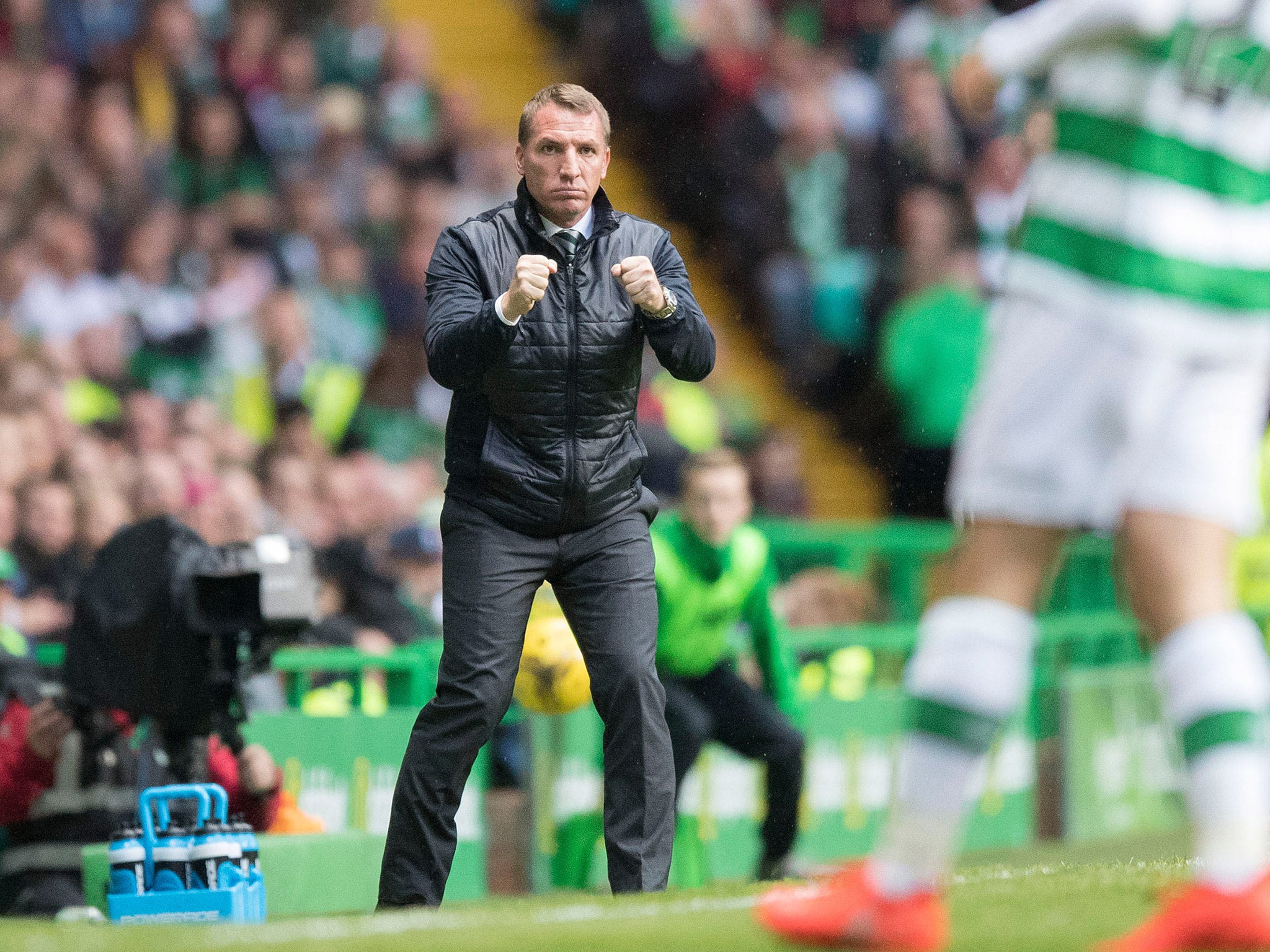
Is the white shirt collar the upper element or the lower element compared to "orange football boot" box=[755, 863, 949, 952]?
upper

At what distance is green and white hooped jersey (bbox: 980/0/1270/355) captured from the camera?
3066mm

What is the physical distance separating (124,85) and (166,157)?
2.30 feet

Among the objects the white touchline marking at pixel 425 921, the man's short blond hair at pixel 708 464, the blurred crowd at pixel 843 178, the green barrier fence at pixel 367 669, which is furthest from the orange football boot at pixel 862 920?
the blurred crowd at pixel 843 178

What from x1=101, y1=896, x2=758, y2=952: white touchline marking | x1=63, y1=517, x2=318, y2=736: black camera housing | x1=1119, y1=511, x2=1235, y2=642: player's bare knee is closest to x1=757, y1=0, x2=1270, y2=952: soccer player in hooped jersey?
x1=1119, y1=511, x2=1235, y2=642: player's bare knee

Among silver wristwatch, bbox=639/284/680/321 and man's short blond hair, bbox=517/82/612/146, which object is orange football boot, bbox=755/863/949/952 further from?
man's short blond hair, bbox=517/82/612/146

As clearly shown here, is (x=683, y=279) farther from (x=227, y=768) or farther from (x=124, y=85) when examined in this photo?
(x=124, y=85)

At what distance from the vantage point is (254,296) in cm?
1116

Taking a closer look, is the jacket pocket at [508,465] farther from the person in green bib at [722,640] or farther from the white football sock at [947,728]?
the person in green bib at [722,640]

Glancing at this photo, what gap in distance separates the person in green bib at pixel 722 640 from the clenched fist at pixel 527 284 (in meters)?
2.85

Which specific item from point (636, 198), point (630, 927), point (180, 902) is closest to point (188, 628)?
point (180, 902)

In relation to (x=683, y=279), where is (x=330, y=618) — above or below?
below

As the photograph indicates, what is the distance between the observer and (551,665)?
6.33 meters

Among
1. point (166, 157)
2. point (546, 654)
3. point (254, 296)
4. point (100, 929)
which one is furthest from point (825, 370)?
point (100, 929)

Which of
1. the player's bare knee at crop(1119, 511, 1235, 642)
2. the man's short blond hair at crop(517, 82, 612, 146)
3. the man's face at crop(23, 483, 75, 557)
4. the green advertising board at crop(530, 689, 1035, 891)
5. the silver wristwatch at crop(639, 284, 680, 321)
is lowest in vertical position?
the green advertising board at crop(530, 689, 1035, 891)
